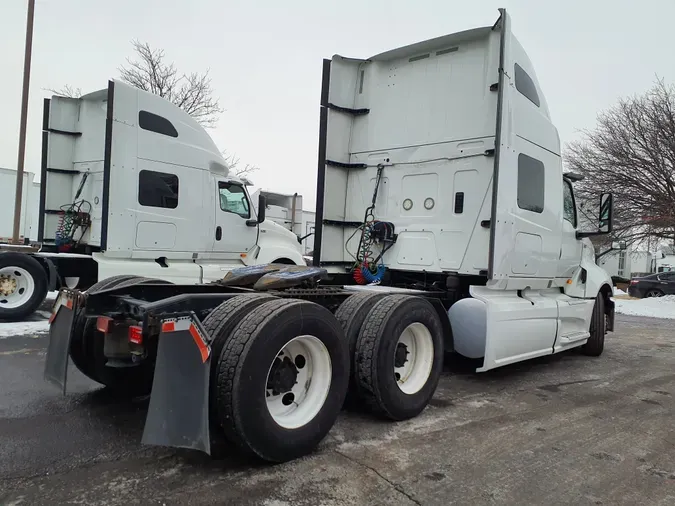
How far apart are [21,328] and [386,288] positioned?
5.68 metres

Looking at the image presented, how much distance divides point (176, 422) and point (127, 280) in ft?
6.44

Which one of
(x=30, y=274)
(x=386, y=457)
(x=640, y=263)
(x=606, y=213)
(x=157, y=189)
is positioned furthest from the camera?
(x=640, y=263)

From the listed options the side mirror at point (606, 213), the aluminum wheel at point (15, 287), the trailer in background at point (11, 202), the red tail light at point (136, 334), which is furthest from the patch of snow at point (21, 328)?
the trailer in background at point (11, 202)

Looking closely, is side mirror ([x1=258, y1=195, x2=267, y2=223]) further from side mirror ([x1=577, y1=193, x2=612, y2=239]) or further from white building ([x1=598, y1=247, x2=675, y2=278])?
white building ([x1=598, y1=247, x2=675, y2=278])

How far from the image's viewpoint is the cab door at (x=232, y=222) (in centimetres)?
962

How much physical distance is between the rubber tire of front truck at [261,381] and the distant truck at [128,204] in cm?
591

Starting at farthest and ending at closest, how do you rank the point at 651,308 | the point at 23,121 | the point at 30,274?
1. the point at 651,308
2. the point at 23,121
3. the point at 30,274

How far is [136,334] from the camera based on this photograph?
3217mm

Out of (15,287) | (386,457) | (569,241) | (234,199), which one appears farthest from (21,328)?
(569,241)

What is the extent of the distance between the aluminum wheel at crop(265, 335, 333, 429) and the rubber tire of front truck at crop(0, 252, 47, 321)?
6.29 metres

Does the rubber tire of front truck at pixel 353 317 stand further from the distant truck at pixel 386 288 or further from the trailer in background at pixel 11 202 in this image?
the trailer in background at pixel 11 202

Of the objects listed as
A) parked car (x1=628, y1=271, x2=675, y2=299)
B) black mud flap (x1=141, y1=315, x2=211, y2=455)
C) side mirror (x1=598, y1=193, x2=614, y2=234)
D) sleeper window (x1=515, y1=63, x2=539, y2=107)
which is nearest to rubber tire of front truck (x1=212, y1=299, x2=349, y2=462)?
black mud flap (x1=141, y1=315, x2=211, y2=455)

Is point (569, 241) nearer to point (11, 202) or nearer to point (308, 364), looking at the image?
point (308, 364)

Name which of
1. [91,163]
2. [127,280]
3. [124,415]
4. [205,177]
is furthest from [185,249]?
[124,415]
